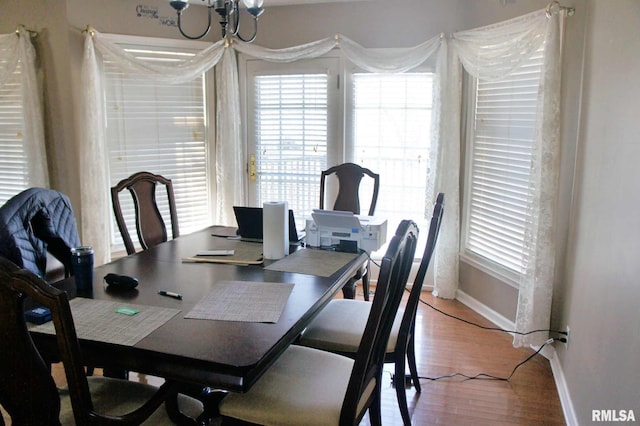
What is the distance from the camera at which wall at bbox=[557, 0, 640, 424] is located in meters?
1.60

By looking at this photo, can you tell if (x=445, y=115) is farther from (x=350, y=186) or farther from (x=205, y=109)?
(x=205, y=109)

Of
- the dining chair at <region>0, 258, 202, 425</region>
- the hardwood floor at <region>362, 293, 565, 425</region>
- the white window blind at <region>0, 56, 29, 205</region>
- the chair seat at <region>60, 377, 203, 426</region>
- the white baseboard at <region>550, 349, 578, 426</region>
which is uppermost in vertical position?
the white window blind at <region>0, 56, 29, 205</region>

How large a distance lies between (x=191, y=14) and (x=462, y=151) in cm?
255

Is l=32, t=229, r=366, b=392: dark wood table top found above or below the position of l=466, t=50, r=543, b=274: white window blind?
below

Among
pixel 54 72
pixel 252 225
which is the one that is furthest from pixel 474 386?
pixel 54 72

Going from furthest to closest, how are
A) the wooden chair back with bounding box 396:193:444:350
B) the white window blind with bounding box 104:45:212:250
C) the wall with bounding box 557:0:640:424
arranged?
1. the white window blind with bounding box 104:45:212:250
2. the wooden chair back with bounding box 396:193:444:350
3. the wall with bounding box 557:0:640:424

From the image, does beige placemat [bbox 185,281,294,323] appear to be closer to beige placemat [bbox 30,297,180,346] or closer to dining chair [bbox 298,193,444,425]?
beige placemat [bbox 30,297,180,346]

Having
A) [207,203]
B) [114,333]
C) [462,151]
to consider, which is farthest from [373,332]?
[207,203]

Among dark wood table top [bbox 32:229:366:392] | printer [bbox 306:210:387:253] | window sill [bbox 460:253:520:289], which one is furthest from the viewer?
window sill [bbox 460:253:520:289]

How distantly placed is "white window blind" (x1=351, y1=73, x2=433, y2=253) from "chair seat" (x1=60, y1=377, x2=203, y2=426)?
2595 mm

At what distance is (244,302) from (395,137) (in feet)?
8.79

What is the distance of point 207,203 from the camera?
15.0 ft

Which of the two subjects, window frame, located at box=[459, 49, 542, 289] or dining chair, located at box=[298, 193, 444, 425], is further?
window frame, located at box=[459, 49, 542, 289]

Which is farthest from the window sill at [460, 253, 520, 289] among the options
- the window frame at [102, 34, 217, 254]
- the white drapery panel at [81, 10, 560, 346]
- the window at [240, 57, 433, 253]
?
the window frame at [102, 34, 217, 254]
